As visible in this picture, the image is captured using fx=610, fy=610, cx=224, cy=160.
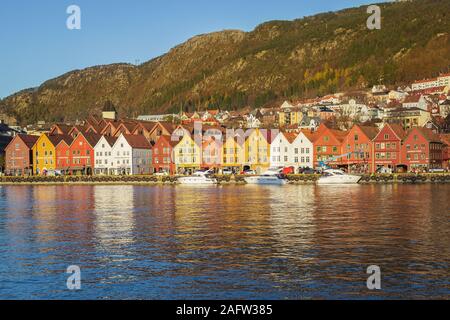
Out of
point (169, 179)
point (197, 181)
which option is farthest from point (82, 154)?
point (197, 181)

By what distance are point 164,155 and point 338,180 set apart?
41.4 metres

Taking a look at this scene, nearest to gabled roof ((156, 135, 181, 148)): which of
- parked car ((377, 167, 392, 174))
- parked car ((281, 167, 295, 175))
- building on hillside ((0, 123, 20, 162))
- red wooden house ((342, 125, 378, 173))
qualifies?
parked car ((281, 167, 295, 175))

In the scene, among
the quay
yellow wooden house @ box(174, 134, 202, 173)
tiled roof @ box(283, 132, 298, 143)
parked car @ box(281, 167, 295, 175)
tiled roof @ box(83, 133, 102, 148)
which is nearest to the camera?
the quay

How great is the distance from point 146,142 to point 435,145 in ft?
180

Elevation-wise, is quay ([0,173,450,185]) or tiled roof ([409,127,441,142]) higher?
tiled roof ([409,127,441,142])

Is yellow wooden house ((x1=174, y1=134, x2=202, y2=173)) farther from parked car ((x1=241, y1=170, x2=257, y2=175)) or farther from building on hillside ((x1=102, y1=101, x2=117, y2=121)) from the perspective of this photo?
building on hillside ((x1=102, y1=101, x2=117, y2=121))

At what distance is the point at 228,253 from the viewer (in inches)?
1029

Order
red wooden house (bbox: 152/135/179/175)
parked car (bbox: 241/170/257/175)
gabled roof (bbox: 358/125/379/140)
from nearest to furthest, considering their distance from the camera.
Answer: parked car (bbox: 241/170/257/175)
gabled roof (bbox: 358/125/379/140)
red wooden house (bbox: 152/135/179/175)

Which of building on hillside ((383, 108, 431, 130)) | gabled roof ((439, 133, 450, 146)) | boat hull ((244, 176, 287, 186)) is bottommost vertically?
boat hull ((244, 176, 287, 186))

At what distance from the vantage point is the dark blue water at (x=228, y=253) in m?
19.9

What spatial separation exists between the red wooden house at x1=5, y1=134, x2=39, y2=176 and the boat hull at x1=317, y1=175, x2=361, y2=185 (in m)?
66.2

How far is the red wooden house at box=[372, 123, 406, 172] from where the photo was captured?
103562 millimetres

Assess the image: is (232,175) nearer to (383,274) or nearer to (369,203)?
(369,203)

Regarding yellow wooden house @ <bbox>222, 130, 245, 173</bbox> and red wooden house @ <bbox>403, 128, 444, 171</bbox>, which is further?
yellow wooden house @ <bbox>222, 130, 245, 173</bbox>
